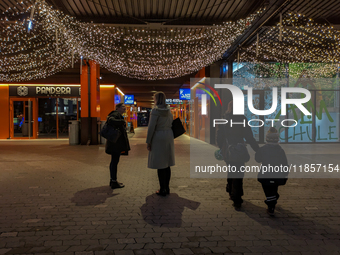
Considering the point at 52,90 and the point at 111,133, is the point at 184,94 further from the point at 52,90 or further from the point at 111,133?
the point at 111,133

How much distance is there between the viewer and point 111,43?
1060 centimetres

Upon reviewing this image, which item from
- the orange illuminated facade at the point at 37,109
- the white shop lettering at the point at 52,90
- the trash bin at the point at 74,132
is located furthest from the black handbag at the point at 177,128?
the white shop lettering at the point at 52,90

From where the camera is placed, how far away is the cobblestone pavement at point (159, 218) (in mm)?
3033

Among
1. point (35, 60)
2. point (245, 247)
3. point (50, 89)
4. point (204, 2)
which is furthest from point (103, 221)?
point (50, 89)

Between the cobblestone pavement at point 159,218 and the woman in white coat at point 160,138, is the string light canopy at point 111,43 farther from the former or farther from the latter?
the cobblestone pavement at point 159,218

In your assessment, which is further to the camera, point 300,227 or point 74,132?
point 74,132

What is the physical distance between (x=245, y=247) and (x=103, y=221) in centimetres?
180

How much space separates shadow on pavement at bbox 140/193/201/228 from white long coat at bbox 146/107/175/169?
1.80ft

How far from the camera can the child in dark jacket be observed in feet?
12.9

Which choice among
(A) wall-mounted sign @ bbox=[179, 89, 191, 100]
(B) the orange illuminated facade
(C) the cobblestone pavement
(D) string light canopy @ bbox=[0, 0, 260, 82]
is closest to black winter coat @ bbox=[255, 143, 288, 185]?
(C) the cobblestone pavement

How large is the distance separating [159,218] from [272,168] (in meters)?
1.65

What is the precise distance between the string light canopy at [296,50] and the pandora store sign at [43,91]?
1092 cm

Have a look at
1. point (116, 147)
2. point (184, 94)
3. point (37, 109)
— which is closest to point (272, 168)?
point (116, 147)

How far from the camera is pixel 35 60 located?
40.0 ft
